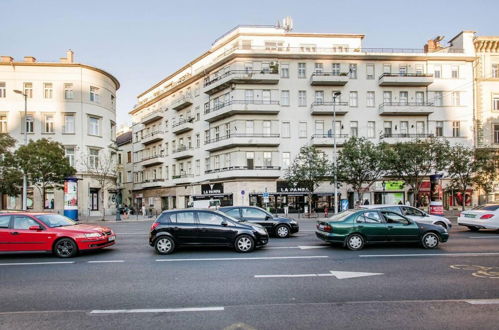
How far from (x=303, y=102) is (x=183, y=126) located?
1663cm

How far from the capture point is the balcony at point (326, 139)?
3944 cm

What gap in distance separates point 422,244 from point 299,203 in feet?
90.0

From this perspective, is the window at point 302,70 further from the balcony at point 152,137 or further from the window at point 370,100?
the balcony at point 152,137

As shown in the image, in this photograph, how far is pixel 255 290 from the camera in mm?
7129

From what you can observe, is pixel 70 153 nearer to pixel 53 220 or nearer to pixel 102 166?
pixel 102 166

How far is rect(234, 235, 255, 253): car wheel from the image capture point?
11805mm

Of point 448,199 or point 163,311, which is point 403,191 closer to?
point 448,199

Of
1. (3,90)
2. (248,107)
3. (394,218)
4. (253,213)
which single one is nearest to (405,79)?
(248,107)

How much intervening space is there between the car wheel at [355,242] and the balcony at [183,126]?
36743 mm

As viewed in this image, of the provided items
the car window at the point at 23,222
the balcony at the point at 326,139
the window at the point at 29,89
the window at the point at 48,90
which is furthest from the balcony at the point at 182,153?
the car window at the point at 23,222

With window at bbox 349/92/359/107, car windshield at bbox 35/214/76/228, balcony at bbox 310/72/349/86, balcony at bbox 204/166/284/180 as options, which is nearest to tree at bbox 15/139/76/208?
balcony at bbox 204/166/284/180

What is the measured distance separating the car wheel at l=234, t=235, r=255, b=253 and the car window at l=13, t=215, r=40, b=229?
6.66m

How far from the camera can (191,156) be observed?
152 ft

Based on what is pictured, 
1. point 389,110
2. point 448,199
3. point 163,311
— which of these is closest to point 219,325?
point 163,311
